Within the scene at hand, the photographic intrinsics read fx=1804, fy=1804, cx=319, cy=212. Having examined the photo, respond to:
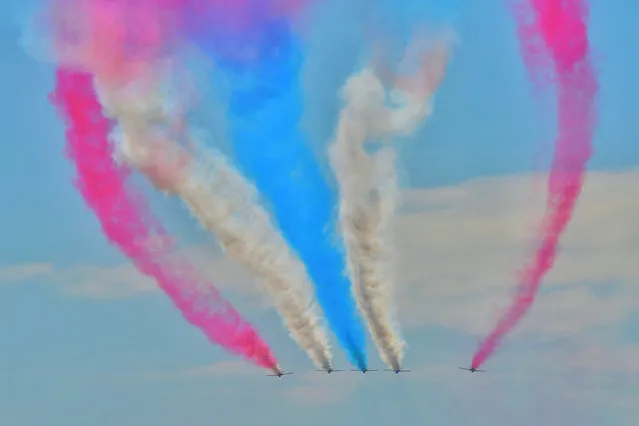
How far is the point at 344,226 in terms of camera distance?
189 ft

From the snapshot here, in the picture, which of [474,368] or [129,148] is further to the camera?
[474,368]

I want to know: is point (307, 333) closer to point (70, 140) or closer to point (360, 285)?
point (360, 285)

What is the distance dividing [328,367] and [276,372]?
2.08 metres

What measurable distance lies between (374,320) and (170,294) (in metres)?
A: 6.85

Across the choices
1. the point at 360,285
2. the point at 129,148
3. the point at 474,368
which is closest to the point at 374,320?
the point at 360,285

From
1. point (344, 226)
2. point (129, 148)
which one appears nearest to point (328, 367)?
point (344, 226)

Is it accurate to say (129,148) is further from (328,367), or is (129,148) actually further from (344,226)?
(328,367)

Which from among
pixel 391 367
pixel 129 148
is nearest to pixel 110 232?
pixel 129 148

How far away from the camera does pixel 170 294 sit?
58.4 meters

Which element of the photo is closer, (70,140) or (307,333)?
(70,140)

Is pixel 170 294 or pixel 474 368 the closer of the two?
pixel 170 294

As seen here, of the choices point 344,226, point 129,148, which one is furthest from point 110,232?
point 344,226

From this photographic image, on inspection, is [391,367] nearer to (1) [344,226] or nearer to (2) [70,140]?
(1) [344,226]

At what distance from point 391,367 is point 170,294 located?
29.0 feet
